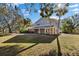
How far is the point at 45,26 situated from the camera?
2.41m

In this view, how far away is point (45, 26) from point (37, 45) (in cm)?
22

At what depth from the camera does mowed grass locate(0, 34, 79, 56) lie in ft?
7.77

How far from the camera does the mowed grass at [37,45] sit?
2.37 metres

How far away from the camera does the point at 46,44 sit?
2.40m

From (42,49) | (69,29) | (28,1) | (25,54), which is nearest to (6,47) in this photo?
(25,54)

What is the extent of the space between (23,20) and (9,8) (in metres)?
0.20

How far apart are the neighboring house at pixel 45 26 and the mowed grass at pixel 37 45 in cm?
5

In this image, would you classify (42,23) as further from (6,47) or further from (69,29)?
(6,47)

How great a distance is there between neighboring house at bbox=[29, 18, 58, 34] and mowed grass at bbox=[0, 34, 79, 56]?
0.18 ft

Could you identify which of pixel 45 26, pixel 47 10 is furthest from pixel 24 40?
pixel 47 10

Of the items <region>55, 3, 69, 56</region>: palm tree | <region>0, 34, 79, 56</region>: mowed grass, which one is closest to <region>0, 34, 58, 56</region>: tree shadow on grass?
<region>0, 34, 79, 56</region>: mowed grass

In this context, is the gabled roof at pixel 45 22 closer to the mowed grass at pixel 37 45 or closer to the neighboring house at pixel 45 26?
the neighboring house at pixel 45 26

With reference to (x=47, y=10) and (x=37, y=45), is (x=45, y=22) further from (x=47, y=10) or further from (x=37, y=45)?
(x=37, y=45)

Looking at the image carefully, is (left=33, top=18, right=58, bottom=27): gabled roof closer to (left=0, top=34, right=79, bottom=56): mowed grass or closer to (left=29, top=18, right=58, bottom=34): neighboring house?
(left=29, top=18, right=58, bottom=34): neighboring house
